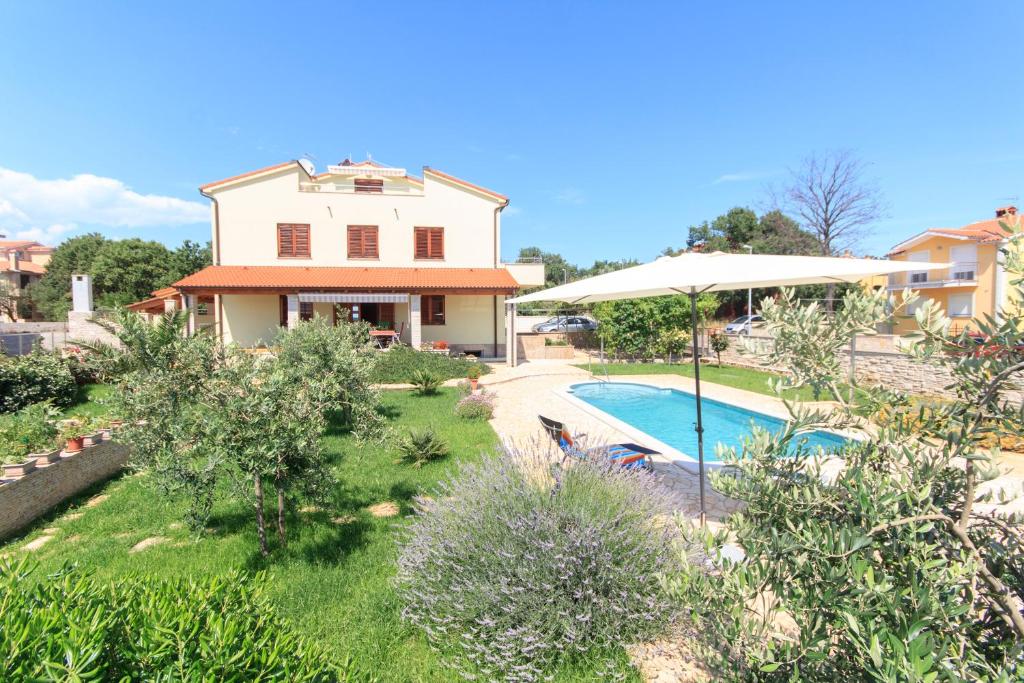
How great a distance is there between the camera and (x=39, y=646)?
1.92 m

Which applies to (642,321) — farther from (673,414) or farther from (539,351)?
(673,414)

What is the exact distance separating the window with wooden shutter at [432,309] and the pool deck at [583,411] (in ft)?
18.1

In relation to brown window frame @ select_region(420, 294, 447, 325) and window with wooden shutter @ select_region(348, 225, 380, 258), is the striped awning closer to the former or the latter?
brown window frame @ select_region(420, 294, 447, 325)

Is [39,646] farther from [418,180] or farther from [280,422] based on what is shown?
[418,180]

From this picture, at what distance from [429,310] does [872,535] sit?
81.2 feet

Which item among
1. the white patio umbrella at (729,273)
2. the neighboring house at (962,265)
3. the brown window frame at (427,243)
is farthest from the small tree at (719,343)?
the neighboring house at (962,265)

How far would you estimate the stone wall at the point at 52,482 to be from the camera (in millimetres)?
6422

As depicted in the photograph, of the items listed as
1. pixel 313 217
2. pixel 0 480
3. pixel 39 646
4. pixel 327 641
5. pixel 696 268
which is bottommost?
pixel 327 641

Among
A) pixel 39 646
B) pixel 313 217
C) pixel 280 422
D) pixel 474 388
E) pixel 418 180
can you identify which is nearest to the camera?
pixel 39 646

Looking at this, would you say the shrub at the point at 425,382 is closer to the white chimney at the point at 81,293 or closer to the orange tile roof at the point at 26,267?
the white chimney at the point at 81,293

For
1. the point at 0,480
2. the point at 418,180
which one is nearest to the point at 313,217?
the point at 418,180

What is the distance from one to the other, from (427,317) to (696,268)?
20961 millimetres

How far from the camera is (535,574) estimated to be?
3773 millimetres

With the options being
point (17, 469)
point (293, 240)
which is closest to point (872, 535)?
point (17, 469)
